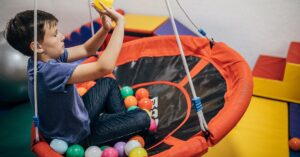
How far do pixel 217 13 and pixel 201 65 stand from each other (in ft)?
1.96

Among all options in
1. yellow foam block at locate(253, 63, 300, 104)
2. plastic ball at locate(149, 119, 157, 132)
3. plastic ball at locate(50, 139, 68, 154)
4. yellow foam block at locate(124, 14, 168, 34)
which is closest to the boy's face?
plastic ball at locate(50, 139, 68, 154)

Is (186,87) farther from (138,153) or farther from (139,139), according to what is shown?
(138,153)

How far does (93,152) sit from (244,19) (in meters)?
1.41

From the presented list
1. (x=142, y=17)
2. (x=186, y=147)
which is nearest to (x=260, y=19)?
(x=142, y=17)

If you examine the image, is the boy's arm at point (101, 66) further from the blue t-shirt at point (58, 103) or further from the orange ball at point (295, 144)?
the orange ball at point (295, 144)

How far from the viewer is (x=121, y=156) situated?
4.25ft

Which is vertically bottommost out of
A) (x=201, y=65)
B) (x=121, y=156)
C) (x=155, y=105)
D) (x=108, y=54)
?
(x=121, y=156)

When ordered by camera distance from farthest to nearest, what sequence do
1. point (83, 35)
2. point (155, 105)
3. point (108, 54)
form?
point (83, 35) < point (155, 105) < point (108, 54)

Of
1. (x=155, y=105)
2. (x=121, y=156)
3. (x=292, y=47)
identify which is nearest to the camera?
(x=121, y=156)

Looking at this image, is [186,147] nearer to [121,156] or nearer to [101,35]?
[121,156]

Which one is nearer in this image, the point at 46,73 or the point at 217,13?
the point at 46,73

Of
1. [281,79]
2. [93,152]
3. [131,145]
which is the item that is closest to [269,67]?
[281,79]

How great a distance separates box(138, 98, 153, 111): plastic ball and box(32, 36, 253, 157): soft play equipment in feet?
0.12

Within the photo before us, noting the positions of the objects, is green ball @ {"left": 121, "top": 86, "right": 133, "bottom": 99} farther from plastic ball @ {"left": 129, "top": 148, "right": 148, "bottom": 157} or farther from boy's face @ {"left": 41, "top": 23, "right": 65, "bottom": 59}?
boy's face @ {"left": 41, "top": 23, "right": 65, "bottom": 59}
